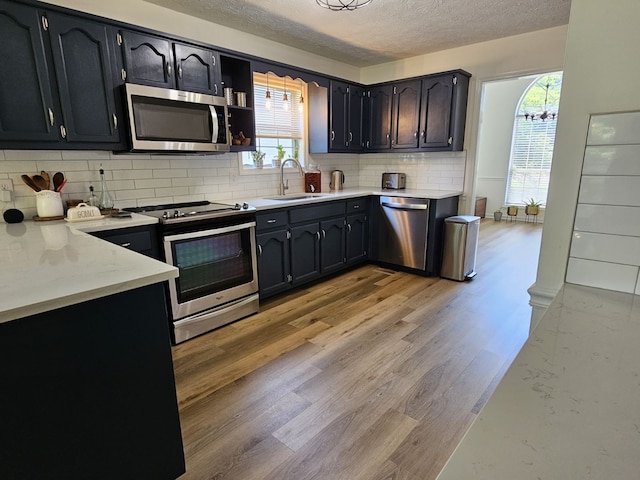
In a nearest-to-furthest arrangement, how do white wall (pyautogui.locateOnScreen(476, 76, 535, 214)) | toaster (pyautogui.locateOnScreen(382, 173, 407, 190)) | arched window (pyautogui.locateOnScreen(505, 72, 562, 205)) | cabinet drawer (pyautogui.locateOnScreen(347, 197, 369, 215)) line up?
cabinet drawer (pyautogui.locateOnScreen(347, 197, 369, 215)) < toaster (pyautogui.locateOnScreen(382, 173, 407, 190)) < arched window (pyautogui.locateOnScreen(505, 72, 562, 205)) < white wall (pyautogui.locateOnScreen(476, 76, 535, 214))

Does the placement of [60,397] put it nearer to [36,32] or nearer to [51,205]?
[51,205]

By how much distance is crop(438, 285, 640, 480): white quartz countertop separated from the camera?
0.48m

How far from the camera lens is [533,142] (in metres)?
7.27

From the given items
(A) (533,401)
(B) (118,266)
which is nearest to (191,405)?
(B) (118,266)

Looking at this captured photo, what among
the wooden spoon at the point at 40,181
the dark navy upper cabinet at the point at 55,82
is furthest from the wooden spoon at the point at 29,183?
the dark navy upper cabinet at the point at 55,82

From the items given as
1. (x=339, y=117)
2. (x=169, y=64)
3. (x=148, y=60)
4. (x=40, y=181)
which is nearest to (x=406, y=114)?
(x=339, y=117)

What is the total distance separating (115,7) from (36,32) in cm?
77

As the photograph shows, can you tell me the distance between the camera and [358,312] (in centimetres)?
307

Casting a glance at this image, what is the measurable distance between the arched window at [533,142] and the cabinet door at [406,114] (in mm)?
4307

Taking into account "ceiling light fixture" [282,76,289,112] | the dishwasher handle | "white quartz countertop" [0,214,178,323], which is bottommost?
the dishwasher handle

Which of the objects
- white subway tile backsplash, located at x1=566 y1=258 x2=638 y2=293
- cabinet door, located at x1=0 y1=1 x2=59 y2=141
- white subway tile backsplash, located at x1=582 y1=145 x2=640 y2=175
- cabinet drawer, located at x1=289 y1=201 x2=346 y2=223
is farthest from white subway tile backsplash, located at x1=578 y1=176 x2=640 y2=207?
cabinet door, located at x1=0 y1=1 x2=59 y2=141

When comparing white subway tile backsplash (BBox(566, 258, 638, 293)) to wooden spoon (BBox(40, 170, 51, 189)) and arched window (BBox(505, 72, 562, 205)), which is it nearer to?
wooden spoon (BBox(40, 170, 51, 189))

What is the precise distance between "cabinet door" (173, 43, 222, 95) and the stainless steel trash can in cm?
268

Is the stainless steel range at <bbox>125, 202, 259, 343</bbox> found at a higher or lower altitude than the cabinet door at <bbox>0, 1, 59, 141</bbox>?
lower
